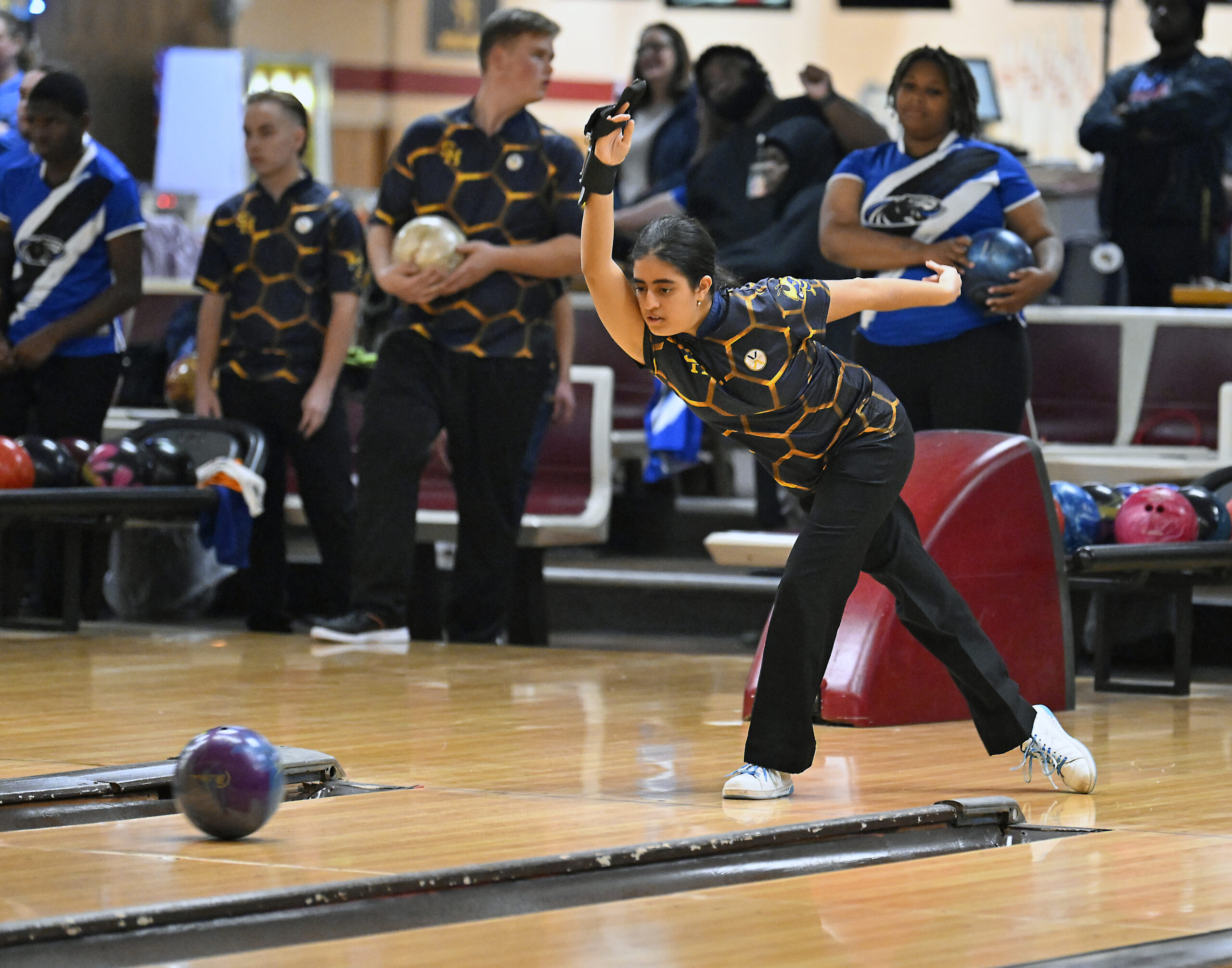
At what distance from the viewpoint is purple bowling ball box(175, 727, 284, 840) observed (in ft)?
10.4

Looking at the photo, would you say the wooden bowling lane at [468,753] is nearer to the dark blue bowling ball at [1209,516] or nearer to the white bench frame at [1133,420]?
the dark blue bowling ball at [1209,516]

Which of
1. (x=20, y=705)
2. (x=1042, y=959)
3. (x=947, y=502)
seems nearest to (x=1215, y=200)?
(x=947, y=502)

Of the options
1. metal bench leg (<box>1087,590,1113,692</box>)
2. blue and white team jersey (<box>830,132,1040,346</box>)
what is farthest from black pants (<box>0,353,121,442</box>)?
metal bench leg (<box>1087,590,1113,692</box>)

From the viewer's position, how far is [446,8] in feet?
52.9

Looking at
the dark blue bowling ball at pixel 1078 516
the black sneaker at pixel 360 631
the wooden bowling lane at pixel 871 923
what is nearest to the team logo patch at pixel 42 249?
the black sneaker at pixel 360 631

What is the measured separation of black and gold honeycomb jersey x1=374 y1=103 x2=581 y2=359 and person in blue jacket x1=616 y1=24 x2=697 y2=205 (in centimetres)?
211

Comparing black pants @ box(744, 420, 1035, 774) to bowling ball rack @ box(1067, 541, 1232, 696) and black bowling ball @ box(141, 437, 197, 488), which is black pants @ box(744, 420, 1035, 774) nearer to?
bowling ball rack @ box(1067, 541, 1232, 696)

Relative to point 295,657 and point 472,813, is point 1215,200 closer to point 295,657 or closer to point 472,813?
point 295,657

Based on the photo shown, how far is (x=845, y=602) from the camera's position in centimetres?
397

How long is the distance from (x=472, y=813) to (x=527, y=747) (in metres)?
0.88

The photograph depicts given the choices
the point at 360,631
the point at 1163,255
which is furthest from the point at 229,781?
the point at 1163,255

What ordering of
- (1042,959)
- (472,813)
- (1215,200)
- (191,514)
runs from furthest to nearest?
(1215,200) < (191,514) < (472,813) < (1042,959)

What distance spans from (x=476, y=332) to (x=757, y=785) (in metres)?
2.80

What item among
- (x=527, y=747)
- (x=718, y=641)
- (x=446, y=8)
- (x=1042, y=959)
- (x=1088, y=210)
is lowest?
(x=718, y=641)
